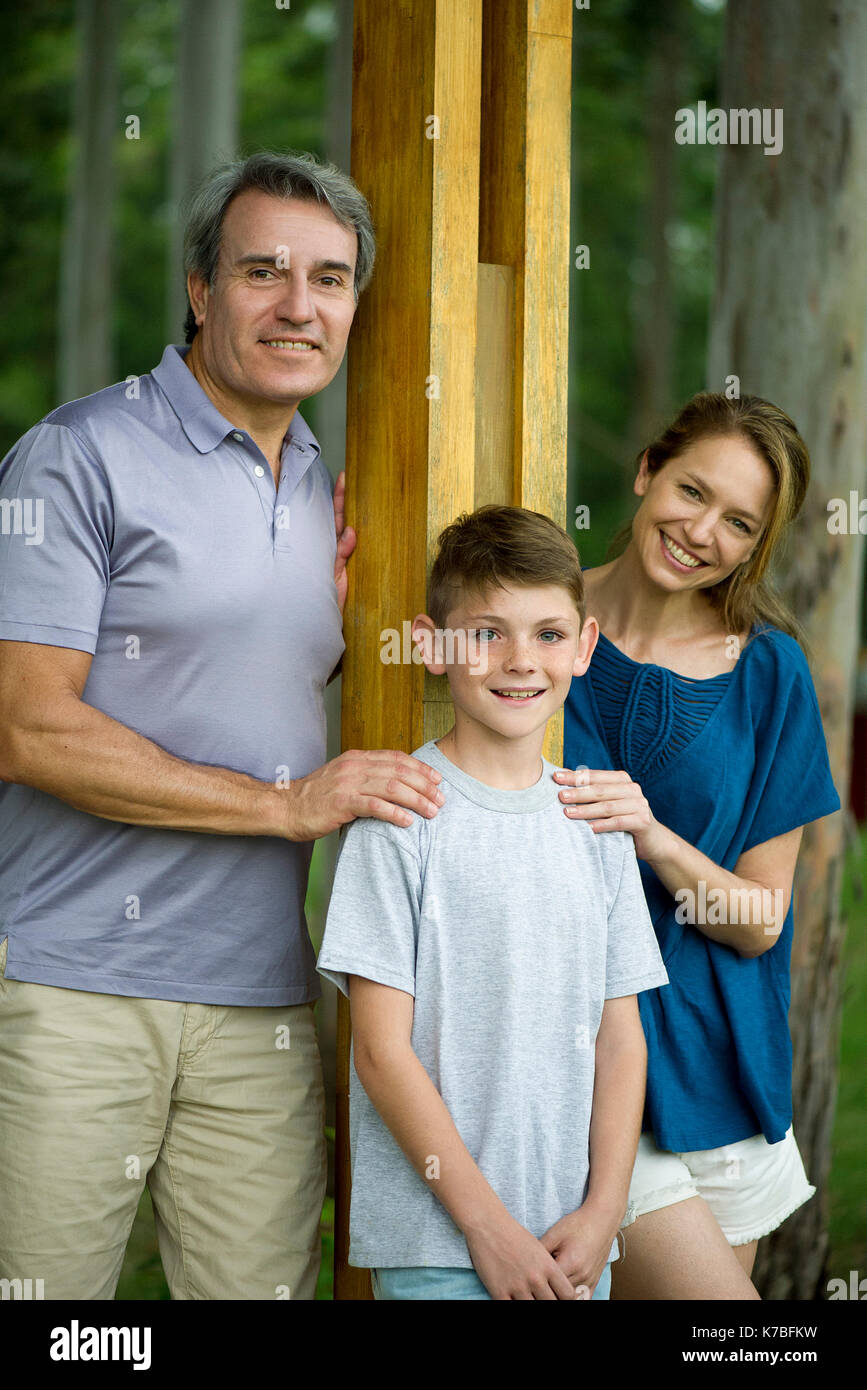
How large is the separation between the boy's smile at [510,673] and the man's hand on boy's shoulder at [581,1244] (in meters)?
0.63

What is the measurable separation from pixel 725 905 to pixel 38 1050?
1.12 metres

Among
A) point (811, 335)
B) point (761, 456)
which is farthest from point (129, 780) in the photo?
point (811, 335)

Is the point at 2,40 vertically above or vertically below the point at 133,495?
above

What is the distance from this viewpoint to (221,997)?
7.62ft

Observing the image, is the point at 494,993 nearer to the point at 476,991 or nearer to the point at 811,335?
the point at 476,991

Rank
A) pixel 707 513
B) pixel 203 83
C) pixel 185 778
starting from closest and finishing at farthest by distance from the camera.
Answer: pixel 185 778 < pixel 707 513 < pixel 203 83

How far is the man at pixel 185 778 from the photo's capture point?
219 centimetres

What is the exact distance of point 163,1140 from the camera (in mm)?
2387

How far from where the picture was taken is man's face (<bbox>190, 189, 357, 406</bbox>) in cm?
228

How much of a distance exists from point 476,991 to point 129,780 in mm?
611

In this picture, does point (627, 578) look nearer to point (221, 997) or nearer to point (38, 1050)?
point (221, 997)

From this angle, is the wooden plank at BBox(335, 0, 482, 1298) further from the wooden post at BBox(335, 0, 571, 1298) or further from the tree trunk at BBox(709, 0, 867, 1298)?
the tree trunk at BBox(709, 0, 867, 1298)

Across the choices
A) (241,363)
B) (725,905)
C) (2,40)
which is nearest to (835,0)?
(241,363)

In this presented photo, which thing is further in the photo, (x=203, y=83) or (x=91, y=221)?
(x=91, y=221)
